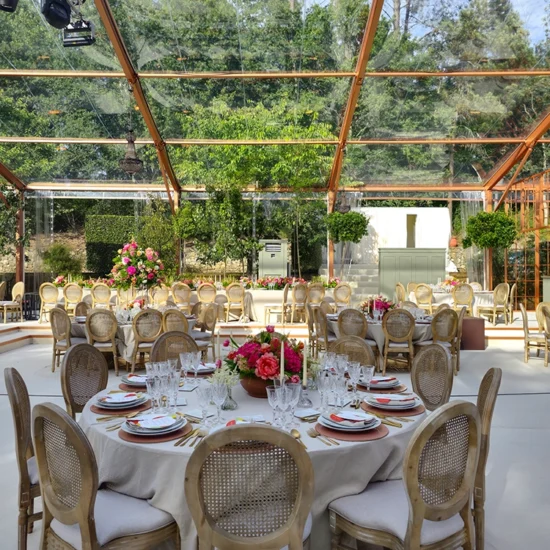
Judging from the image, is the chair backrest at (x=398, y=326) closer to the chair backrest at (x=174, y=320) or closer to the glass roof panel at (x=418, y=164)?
the chair backrest at (x=174, y=320)

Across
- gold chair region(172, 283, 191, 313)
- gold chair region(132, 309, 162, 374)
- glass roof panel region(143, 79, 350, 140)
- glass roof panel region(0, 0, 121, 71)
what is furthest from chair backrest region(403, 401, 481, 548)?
gold chair region(172, 283, 191, 313)

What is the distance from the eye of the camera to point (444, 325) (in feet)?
22.8

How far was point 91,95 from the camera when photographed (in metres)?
10.6

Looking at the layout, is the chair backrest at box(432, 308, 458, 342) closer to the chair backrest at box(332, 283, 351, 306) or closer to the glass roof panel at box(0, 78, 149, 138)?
the chair backrest at box(332, 283, 351, 306)

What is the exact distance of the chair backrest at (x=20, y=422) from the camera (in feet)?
8.34

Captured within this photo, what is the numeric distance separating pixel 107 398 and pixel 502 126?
10.7 metres

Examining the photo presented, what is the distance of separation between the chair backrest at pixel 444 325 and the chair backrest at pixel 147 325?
3.42m

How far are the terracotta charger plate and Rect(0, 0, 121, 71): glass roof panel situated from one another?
27.4 feet

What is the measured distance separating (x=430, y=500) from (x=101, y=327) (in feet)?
18.3

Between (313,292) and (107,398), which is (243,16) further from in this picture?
(107,398)

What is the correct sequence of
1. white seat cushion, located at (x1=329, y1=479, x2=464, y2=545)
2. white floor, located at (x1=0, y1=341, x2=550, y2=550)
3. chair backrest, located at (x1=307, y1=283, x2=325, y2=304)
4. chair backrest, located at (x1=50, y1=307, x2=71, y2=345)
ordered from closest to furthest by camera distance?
white seat cushion, located at (x1=329, y1=479, x2=464, y2=545), white floor, located at (x1=0, y1=341, x2=550, y2=550), chair backrest, located at (x1=50, y1=307, x2=71, y2=345), chair backrest, located at (x1=307, y1=283, x2=325, y2=304)

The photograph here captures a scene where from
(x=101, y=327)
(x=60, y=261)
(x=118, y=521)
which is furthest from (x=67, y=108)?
(x=118, y=521)

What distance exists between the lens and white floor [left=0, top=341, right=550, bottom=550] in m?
2.94

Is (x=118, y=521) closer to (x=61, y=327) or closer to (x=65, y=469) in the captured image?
(x=65, y=469)
